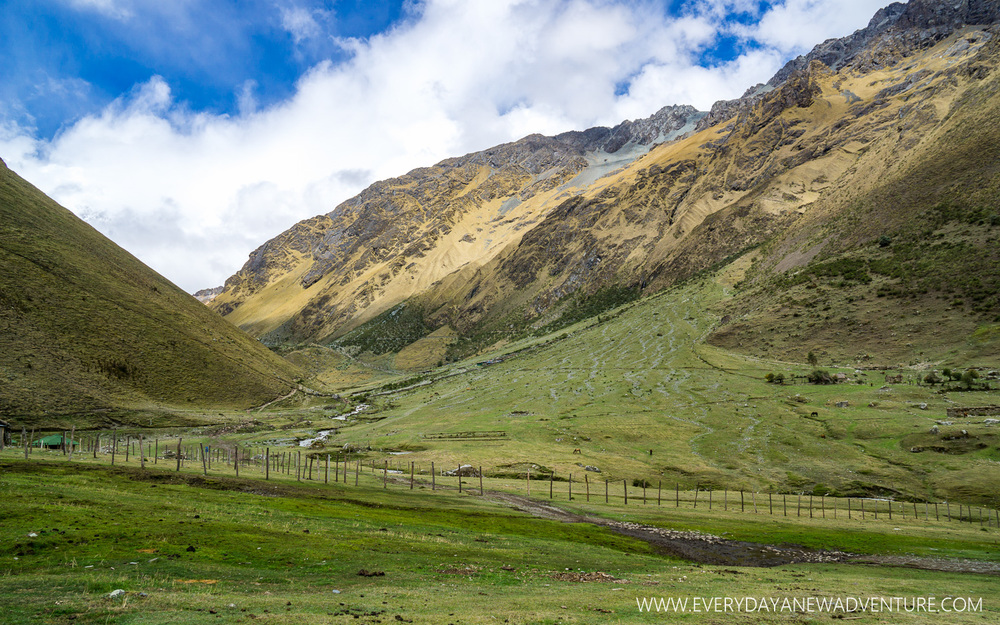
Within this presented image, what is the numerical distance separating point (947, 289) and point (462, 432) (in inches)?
3856

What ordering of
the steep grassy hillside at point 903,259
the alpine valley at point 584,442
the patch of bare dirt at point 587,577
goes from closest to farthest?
the alpine valley at point 584,442
the patch of bare dirt at point 587,577
the steep grassy hillside at point 903,259

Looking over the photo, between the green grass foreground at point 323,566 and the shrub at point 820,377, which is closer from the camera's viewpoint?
the green grass foreground at point 323,566

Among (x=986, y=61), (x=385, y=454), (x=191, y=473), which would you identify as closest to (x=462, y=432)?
(x=385, y=454)

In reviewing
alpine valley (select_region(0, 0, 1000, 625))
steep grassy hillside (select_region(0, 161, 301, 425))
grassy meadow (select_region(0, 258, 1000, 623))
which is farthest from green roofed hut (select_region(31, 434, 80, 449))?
steep grassy hillside (select_region(0, 161, 301, 425))

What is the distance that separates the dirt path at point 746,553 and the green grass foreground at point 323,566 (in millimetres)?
2379

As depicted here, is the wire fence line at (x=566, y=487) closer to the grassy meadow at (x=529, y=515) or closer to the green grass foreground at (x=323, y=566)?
the grassy meadow at (x=529, y=515)

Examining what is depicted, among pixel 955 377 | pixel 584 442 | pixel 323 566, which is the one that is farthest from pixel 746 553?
pixel 955 377

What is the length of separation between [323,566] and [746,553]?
29337mm

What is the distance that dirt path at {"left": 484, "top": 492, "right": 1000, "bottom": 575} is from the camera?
33.7 meters

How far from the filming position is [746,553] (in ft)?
121

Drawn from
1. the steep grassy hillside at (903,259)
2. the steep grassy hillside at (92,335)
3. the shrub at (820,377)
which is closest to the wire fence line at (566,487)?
the steep grassy hillside at (92,335)

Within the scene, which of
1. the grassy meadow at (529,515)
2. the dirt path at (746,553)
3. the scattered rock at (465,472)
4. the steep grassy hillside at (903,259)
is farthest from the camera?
the steep grassy hillside at (903,259)

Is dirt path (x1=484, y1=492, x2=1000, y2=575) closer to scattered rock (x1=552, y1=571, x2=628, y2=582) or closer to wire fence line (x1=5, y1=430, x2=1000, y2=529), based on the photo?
scattered rock (x1=552, y1=571, x2=628, y2=582)

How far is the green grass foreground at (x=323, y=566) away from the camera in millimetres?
16094
